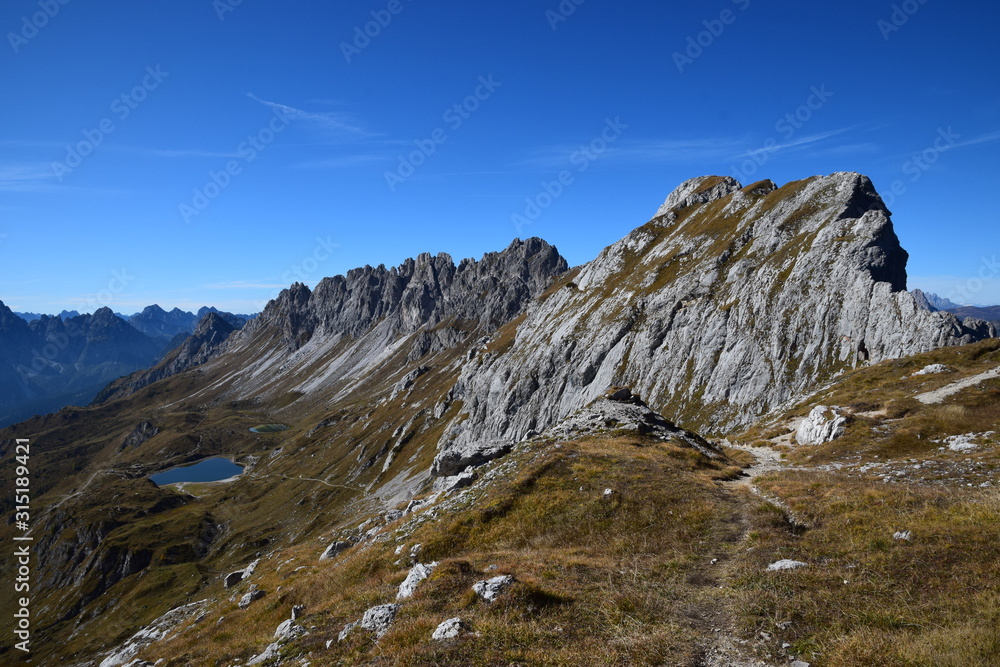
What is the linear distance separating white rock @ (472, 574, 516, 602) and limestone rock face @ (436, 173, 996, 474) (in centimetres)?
4930

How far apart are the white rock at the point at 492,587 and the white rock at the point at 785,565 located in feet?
28.9

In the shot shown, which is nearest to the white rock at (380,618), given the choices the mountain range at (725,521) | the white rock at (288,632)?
the mountain range at (725,521)

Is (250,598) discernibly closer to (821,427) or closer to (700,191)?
(821,427)

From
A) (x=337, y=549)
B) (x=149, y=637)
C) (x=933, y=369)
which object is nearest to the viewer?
(x=337, y=549)

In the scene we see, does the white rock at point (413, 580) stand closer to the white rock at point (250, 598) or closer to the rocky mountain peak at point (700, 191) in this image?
the white rock at point (250, 598)

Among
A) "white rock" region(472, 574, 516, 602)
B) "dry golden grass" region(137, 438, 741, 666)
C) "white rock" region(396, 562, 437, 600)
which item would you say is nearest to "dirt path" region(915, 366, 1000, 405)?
"dry golden grass" region(137, 438, 741, 666)

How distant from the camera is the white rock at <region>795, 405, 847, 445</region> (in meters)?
36.6

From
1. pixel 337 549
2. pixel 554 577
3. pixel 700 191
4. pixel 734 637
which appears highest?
pixel 700 191

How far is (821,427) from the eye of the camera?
37812 mm

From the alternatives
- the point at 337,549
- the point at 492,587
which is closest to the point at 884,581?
the point at 492,587

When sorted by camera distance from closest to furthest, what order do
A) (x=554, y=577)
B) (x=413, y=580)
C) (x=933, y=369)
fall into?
(x=554, y=577) → (x=413, y=580) → (x=933, y=369)

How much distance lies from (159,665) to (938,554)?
3566 centimetres

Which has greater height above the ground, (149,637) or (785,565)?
(785,565)

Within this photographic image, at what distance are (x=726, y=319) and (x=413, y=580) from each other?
88262 mm
